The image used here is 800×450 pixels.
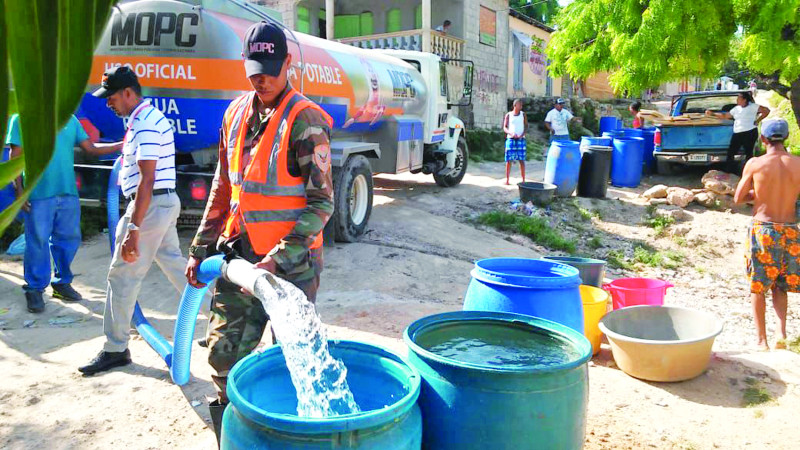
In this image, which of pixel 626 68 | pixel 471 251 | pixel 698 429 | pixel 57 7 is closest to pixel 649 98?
pixel 626 68

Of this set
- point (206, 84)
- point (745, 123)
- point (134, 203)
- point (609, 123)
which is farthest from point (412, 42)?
point (134, 203)

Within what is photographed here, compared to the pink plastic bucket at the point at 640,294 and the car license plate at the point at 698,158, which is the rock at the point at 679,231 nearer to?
the car license plate at the point at 698,158

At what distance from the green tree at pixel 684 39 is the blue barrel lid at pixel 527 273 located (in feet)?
23.3

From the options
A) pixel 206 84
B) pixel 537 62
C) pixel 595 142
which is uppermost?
pixel 537 62

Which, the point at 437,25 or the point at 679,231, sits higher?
the point at 437,25

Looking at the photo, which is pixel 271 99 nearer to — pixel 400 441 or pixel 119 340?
pixel 400 441

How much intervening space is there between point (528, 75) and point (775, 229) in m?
21.0

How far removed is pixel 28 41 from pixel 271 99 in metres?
1.80

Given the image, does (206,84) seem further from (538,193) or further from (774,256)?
(538,193)

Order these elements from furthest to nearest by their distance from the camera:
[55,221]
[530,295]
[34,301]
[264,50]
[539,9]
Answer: [539,9], [55,221], [34,301], [530,295], [264,50]

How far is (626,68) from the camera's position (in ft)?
31.7

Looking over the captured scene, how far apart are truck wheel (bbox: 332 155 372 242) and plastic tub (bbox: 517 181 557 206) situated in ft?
11.8

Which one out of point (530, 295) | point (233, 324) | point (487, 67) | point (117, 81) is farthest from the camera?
point (487, 67)

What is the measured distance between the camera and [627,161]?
39.1ft
